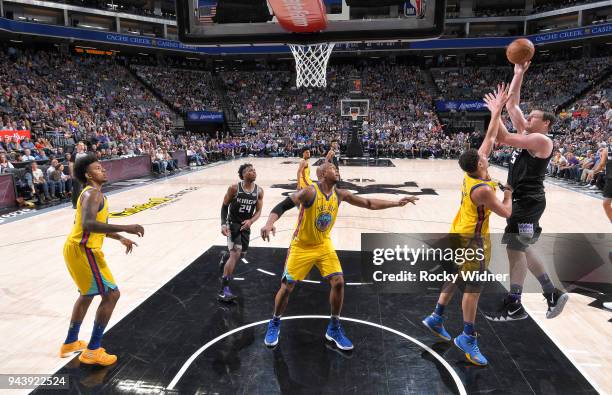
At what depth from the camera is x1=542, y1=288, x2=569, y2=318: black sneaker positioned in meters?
4.23

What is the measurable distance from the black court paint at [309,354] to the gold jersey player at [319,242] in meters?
0.28

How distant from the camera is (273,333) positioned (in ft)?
13.5

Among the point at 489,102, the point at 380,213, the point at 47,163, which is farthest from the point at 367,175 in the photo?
the point at 489,102

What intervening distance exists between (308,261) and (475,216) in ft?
5.36

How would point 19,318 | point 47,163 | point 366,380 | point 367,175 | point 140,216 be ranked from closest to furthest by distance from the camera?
point 366,380, point 19,318, point 140,216, point 47,163, point 367,175

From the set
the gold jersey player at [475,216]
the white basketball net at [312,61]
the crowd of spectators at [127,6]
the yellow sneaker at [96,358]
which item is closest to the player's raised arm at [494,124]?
the gold jersey player at [475,216]

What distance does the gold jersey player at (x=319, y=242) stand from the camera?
3988 mm

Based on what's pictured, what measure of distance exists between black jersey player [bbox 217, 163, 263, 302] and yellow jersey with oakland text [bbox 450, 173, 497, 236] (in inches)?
94.7

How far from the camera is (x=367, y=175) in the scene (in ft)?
57.8

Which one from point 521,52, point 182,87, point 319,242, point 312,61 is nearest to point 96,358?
point 319,242

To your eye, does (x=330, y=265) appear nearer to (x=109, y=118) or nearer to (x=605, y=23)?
(x=109, y=118)

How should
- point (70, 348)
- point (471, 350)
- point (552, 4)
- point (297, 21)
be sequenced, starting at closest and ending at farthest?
point (471, 350), point (70, 348), point (297, 21), point (552, 4)

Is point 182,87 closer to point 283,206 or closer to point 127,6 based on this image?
point 127,6

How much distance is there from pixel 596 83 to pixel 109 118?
33713mm
